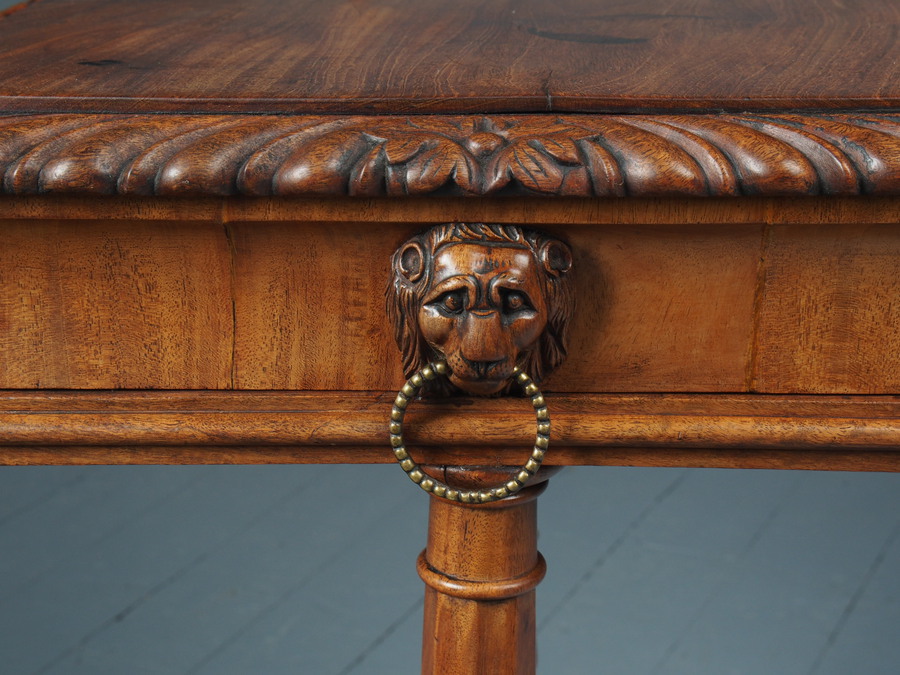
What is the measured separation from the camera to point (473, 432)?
1.21 ft

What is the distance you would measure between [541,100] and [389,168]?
2.4 inches

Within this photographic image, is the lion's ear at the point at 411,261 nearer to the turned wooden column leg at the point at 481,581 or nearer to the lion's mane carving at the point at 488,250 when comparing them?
the lion's mane carving at the point at 488,250

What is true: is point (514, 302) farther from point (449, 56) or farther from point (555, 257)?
point (449, 56)

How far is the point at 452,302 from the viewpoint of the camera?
0.34 metres

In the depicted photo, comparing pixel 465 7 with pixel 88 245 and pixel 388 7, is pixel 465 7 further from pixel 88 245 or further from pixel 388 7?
pixel 88 245

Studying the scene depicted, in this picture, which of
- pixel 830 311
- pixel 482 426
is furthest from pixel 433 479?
pixel 830 311

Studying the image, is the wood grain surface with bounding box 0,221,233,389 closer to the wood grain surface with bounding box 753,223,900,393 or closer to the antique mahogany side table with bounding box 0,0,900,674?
the antique mahogany side table with bounding box 0,0,900,674

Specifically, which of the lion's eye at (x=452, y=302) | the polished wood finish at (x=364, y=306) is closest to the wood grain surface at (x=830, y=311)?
the polished wood finish at (x=364, y=306)

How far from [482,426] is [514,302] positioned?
0.05 m

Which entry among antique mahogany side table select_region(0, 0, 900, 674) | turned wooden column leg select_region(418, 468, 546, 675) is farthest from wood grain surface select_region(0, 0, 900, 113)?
turned wooden column leg select_region(418, 468, 546, 675)

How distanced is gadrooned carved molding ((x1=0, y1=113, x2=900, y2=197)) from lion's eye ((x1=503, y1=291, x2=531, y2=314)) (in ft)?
0.12

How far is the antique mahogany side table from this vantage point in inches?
12.7

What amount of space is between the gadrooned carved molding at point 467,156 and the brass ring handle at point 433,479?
0.06 meters

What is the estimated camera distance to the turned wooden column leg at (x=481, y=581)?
42 cm
